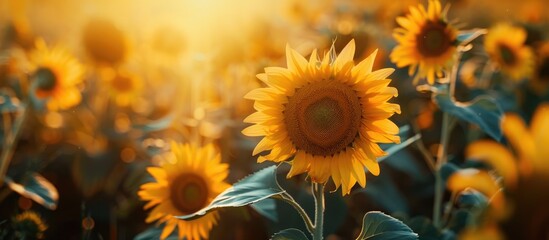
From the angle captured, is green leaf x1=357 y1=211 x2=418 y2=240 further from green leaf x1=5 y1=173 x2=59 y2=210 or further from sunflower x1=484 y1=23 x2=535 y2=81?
sunflower x1=484 y1=23 x2=535 y2=81

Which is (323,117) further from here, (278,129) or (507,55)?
(507,55)

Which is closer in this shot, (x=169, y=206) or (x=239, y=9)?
(x=169, y=206)

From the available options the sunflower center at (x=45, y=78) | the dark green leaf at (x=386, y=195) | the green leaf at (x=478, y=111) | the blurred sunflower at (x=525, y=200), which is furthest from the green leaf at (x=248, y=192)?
the sunflower center at (x=45, y=78)

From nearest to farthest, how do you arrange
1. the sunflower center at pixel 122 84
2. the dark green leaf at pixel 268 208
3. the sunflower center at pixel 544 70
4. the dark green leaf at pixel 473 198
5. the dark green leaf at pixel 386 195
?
the dark green leaf at pixel 473 198 < the dark green leaf at pixel 268 208 < the dark green leaf at pixel 386 195 < the sunflower center at pixel 544 70 < the sunflower center at pixel 122 84

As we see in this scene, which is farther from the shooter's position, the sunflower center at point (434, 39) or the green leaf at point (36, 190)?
the green leaf at point (36, 190)

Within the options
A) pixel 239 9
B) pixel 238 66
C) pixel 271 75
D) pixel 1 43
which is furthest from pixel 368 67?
pixel 239 9

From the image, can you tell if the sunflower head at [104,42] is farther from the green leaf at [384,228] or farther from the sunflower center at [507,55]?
the green leaf at [384,228]

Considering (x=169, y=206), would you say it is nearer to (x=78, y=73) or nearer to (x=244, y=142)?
(x=244, y=142)
